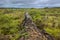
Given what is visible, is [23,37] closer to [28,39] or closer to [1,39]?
[28,39]

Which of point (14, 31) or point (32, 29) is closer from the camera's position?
point (32, 29)

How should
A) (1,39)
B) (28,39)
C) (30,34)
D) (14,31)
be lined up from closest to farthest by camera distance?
(28,39) → (30,34) → (1,39) → (14,31)

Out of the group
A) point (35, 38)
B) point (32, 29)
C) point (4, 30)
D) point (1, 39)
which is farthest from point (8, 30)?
point (35, 38)

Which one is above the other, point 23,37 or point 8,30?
point 23,37

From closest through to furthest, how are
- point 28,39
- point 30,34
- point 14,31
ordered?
point 28,39
point 30,34
point 14,31

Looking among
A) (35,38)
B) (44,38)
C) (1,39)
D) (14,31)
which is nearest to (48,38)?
(44,38)

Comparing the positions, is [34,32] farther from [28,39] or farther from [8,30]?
[8,30]

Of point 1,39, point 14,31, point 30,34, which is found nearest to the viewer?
point 30,34

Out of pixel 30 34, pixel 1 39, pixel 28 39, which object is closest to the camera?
pixel 28 39

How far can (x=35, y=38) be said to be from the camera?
1387cm

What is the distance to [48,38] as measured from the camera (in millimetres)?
15398

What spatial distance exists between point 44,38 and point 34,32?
0.80 meters

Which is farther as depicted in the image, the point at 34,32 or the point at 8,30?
the point at 8,30

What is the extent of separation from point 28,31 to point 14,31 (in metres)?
6.13
